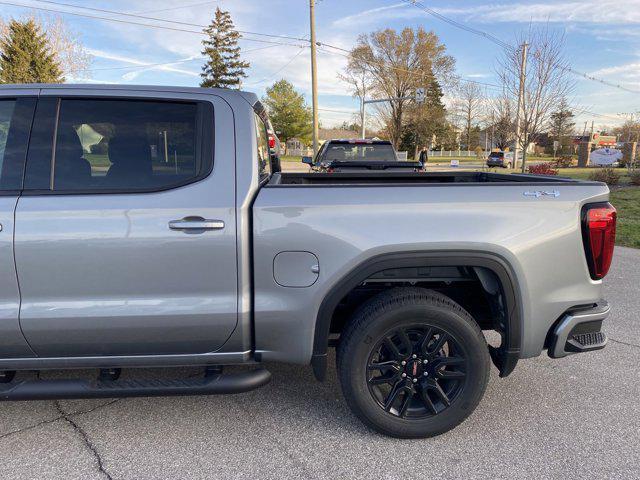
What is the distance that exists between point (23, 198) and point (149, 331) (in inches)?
37.6

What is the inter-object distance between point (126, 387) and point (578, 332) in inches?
102

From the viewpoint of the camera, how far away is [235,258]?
2.47 metres

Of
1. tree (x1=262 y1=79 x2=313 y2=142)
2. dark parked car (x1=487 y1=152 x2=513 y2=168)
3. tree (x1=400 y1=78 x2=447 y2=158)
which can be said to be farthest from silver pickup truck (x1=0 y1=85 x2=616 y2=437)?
tree (x1=262 y1=79 x2=313 y2=142)

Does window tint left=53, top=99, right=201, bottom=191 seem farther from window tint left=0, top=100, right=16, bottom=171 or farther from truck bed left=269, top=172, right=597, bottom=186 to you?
truck bed left=269, top=172, right=597, bottom=186

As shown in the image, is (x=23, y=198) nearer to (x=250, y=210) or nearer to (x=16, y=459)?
(x=250, y=210)

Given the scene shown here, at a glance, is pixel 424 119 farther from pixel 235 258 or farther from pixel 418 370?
pixel 235 258

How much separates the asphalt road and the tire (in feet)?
0.54

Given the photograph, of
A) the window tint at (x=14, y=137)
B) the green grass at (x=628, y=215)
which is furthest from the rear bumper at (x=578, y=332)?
the green grass at (x=628, y=215)

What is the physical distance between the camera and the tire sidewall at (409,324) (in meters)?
2.60

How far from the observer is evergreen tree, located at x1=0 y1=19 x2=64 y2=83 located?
1194 inches

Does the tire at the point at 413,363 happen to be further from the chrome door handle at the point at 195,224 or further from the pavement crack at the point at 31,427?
the pavement crack at the point at 31,427

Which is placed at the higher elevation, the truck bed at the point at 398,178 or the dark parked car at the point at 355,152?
the dark parked car at the point at 355,152

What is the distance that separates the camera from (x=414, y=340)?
2.76m

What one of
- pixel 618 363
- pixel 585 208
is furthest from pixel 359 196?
pixel 618 363
